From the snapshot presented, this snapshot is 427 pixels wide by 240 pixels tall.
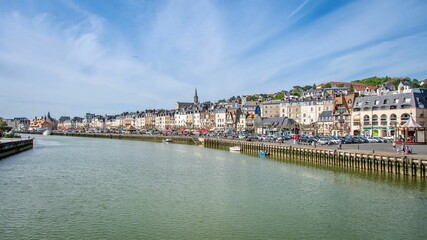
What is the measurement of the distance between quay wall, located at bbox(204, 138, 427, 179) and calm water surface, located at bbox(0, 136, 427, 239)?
1.75 meters

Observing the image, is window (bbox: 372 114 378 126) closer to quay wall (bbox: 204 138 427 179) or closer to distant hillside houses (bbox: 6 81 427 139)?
distant hillside houses (bbox: 6 81 427 139)

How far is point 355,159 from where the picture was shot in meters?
40.6

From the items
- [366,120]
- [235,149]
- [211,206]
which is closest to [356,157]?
[211,206]

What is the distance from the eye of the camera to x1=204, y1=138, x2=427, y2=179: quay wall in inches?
1320

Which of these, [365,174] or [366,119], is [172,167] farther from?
[366,119]

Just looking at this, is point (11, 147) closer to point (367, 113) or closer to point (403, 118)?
point (367, 113)

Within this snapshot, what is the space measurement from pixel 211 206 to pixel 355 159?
75.1ft

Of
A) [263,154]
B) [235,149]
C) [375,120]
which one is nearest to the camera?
[263,154]

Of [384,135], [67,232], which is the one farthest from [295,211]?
[384,135]

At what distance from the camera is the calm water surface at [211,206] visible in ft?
61.5

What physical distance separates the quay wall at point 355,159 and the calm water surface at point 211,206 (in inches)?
69.0

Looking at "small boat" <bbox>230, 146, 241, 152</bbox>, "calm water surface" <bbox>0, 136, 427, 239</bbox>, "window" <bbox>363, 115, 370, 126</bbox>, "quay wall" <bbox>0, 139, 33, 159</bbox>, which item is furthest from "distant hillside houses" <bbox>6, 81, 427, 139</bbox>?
"quay wall" <bbox>0, 139, 33, 159</bbox>

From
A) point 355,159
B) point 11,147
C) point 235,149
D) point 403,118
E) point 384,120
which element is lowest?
point 235,149

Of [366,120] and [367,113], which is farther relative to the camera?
[366,120]
